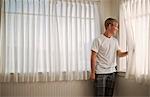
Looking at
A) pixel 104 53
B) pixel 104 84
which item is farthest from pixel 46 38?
pixel 104 84

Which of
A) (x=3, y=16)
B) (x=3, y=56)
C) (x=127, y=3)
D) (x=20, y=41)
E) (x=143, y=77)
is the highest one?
(x=127, y=3)

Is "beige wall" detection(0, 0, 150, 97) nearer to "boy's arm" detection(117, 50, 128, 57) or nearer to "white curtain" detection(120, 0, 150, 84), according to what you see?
"white curtain" detection(120, 0, 150, 84)

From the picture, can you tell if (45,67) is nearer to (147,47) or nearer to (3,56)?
(3,56)

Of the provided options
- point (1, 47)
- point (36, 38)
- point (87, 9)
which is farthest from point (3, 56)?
point (87, 9)

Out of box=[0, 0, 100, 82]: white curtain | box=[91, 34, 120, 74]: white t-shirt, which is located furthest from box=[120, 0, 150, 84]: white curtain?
box=[0, 0, 100, 82]: white curtain

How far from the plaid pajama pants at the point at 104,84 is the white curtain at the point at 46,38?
33 centimetres

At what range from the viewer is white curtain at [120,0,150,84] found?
2754 millimetres

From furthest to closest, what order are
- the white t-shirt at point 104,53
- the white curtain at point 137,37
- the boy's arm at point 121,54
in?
the boy's arm at point 121,54 → the white t-shirt at point 104,53 → the white curtain at point 137,37

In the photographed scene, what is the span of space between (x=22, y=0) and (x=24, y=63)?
0.94 metres

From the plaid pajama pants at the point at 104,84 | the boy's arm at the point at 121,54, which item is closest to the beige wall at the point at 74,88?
the plaid pajama pants at the point at 104,84

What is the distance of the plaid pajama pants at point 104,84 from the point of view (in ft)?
10.4

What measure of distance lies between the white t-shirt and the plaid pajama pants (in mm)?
79

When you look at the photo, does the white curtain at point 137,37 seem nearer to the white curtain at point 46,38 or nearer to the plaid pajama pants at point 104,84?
the plaid pajama pants at point 104,84

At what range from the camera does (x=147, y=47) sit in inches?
107
